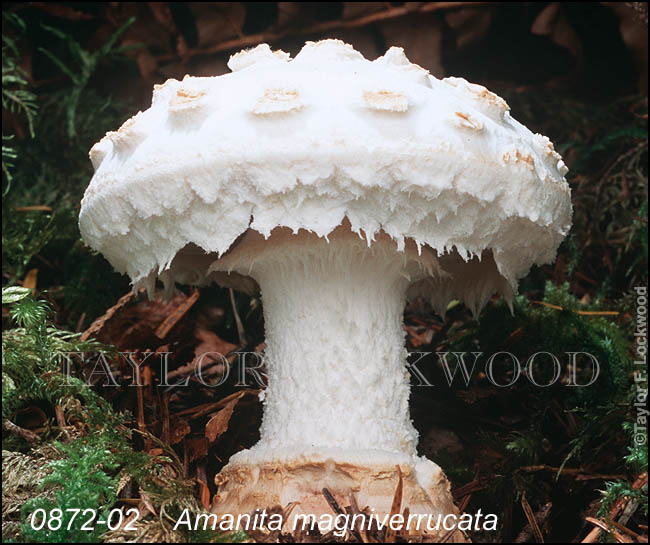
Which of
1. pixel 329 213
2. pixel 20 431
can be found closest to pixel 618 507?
pixel 329 213

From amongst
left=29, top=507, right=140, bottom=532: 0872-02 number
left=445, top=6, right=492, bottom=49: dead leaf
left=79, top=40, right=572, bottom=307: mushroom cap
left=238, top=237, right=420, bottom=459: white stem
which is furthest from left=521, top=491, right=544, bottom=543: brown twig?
left=445, top=6, right=492, bottom=49: dead leaf

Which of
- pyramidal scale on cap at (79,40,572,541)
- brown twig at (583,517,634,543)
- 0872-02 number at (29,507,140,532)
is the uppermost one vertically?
pyramidal scale on cap at (79,40,572,541)

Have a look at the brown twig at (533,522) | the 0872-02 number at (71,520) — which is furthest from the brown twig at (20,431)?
the brown twig at (533,522)

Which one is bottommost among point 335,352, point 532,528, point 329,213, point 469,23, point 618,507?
point 532,528

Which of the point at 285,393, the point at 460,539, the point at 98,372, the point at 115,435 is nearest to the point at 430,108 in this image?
the point at 285,393

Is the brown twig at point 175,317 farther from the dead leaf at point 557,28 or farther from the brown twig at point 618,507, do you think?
the dead leaf at point 557,28

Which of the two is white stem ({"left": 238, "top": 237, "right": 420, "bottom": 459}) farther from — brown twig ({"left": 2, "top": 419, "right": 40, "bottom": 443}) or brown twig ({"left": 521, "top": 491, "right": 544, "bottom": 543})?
brown twig ({"left": 2, "top": 419, "right": 40, "bottom": 443})

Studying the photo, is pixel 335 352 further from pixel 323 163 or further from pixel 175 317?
pixel 175 317

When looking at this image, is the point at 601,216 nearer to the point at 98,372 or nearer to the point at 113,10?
the point at 98,372
